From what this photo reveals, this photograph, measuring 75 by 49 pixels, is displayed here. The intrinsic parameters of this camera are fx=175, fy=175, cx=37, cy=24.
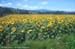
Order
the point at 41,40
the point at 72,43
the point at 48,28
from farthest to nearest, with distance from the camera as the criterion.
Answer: the point at 48,28, the point at 41,40, the point at 72,43

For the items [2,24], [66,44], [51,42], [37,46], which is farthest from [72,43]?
[2,24]

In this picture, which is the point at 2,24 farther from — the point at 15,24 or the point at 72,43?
the point at 72,43

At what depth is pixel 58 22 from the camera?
347cm

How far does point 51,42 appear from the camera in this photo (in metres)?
3.01

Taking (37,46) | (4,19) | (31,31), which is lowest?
(37,46)

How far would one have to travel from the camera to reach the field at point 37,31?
2939 millimetres

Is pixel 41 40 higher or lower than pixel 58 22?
lower

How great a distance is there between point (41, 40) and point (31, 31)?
24 cm

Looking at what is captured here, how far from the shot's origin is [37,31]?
3174 mm

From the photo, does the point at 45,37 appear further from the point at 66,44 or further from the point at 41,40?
the point at 66,44

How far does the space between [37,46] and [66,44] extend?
1.62ft

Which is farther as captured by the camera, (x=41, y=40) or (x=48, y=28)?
(x=48, y=28)

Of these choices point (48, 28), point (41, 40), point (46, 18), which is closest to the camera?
point (41, 40)

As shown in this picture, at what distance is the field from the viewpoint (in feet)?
9.64
